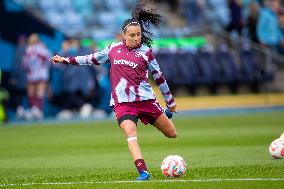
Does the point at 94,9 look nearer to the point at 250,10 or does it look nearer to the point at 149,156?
the point at 250,10

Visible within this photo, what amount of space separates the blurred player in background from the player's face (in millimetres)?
15317

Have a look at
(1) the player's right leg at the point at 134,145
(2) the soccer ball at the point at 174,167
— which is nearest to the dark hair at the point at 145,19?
(1) the player's right leg at the point at 134,145

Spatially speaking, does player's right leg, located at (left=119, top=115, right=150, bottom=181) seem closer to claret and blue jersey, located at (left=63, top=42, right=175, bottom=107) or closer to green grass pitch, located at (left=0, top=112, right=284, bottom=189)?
green grass pitch, located at (left=0, top=112, right=284, bottom=189)

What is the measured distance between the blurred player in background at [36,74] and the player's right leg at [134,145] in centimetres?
1559

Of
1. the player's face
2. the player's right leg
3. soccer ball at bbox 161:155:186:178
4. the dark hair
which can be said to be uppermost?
the dark hair

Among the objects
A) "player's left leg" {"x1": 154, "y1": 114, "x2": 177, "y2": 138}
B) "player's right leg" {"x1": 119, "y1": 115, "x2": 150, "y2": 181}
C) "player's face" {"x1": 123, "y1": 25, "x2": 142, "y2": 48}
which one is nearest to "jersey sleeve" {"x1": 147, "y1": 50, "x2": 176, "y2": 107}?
"player's face" {"x1": 123, "y1": 25, "x2": 142, "y2": 48}

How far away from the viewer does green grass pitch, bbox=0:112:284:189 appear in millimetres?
10547

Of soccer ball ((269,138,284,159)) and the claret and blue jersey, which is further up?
the claret and blue jersey

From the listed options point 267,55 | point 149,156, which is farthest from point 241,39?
point 149,156

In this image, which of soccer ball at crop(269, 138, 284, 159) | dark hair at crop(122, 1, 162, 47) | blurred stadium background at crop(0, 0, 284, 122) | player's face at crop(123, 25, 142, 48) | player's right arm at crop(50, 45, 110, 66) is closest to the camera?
player's face at crop(123, 25, 142, 48)

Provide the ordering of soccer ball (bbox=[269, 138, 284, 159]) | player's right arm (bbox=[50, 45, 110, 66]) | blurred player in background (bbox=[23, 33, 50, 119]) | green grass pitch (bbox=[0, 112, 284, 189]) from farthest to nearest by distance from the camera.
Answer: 1. blurred player in background (bbox=[23, 33, 50, 119])
2. soccer ball (bbox=[269, 138, 284, 159])
3. player's right arm (bbox=[50, 45, 110, 66])
4. green grass pitch (bbox=[0, 112, 284, 189])

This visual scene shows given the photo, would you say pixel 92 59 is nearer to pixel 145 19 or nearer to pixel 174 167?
pixel 145 19

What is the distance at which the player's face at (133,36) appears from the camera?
11.3 meters

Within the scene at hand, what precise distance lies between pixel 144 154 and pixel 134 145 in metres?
3.89
